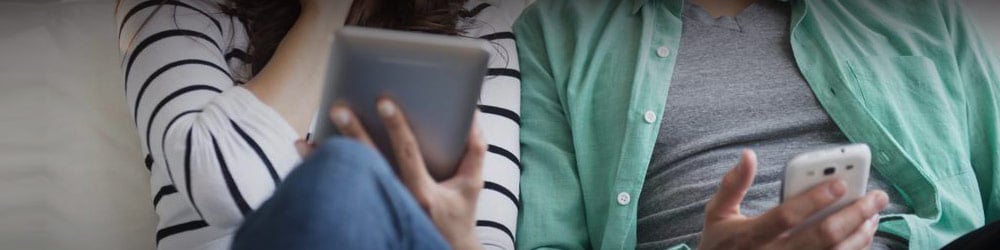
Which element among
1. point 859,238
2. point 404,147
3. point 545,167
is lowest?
point 545,167

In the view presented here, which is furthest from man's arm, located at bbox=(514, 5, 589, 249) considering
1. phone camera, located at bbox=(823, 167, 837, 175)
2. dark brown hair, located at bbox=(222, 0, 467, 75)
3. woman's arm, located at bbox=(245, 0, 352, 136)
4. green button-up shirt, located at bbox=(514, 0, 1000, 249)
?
phone camera, located at bbox=(823, 167, 837, 175)

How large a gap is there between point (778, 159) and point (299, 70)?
52 cm

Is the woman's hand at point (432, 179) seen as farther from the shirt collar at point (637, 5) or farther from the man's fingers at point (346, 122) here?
the shirt collar at point (637, 5)

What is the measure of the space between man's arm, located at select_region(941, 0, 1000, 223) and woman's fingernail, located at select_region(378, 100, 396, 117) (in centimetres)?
72

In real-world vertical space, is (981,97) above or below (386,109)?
below

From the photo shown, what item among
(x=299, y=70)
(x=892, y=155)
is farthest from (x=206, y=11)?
(x=892, y=155)

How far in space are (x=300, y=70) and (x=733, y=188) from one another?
0.49m

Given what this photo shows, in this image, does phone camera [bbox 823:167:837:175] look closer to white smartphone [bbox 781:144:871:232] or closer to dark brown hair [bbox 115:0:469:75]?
white smartphone [bbox 781:144:871:232]

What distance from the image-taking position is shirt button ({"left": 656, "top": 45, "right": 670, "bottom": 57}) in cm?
117

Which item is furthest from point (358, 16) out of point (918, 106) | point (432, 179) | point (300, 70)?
point (918, 106)

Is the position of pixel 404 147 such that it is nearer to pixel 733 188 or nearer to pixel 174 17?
pixel 733 188

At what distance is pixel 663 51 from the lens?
1172mm

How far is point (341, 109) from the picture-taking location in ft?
2.53

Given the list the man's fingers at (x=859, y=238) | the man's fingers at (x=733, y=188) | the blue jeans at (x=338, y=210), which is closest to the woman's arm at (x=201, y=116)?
the blue jeans at (x=338, y=210)
